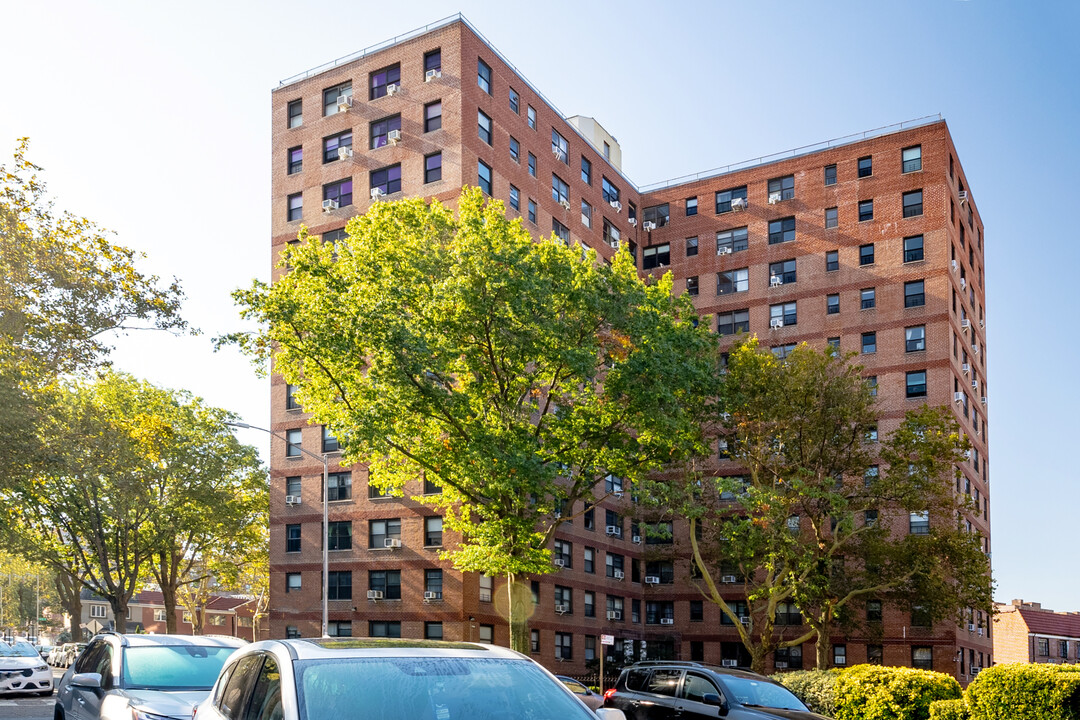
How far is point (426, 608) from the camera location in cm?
4678

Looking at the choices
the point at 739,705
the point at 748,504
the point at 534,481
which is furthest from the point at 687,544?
the point at 739,705

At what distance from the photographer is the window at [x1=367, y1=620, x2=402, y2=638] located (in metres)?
47.4

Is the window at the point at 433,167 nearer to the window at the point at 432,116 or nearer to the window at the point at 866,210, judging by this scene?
the window at the point at 432,116

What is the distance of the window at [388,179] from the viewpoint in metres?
49.7

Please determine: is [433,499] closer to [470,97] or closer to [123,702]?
[470,97]

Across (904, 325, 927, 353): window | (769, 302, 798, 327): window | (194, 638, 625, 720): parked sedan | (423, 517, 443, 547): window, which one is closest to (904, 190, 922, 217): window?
(904, 325, 927, 353): window

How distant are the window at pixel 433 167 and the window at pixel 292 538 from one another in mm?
16971

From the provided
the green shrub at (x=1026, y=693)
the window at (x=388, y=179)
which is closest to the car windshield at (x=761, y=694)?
the green shrub at (x=1026, y=693)

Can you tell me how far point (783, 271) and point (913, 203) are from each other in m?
7.38

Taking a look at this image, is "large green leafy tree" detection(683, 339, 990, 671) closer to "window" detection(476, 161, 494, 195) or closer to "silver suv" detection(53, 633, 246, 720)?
"window" detection(476, 161, 494, 195)

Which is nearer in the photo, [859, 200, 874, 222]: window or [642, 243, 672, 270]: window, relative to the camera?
[859, 200, 874, 222]: window

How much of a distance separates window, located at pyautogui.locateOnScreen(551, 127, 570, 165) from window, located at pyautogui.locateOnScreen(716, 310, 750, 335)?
1229 cm

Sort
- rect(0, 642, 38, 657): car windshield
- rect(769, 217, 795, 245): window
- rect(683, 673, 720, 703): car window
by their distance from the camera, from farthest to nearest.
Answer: rect(769, 217, 795, 245): window
rect(0, 642, 38, 657): car windshield
rect(683, 673, 720, 703): car window

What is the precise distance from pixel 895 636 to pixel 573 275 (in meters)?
29.3
